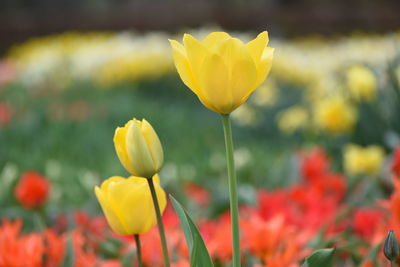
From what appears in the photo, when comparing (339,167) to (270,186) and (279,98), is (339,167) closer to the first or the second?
(270,186)

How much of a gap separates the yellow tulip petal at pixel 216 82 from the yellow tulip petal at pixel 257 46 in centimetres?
4

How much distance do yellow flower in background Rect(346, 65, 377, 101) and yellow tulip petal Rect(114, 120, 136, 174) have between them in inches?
77.5

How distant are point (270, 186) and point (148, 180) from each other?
156 cm

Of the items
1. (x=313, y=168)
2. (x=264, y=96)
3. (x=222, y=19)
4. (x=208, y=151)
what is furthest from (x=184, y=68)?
(x=222, y=19)

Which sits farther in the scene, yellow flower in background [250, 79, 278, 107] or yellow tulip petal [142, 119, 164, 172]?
yellow flower in background [250, 79, 278, 107]

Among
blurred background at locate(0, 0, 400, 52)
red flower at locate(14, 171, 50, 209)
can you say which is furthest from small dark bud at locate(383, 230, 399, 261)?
blurred background at locate(0, 0, 400, 52)

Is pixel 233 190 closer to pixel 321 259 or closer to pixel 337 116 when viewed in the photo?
pixel 321 259

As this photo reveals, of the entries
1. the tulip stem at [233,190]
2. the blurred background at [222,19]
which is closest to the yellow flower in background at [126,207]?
the tulip stem at [233,190]

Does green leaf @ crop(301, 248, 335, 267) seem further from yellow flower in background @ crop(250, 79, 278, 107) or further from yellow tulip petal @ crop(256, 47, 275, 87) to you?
yellow flower in background @ crop(250, 79, 278, 107)

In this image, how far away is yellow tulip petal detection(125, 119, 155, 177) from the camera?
2.66 ft

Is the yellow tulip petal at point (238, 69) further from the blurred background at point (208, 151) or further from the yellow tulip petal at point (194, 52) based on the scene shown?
the blurred background at point (208, 151)

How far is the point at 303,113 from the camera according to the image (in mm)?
3992

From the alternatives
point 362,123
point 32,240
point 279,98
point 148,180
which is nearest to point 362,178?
point 362,123

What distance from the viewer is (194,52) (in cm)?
80
